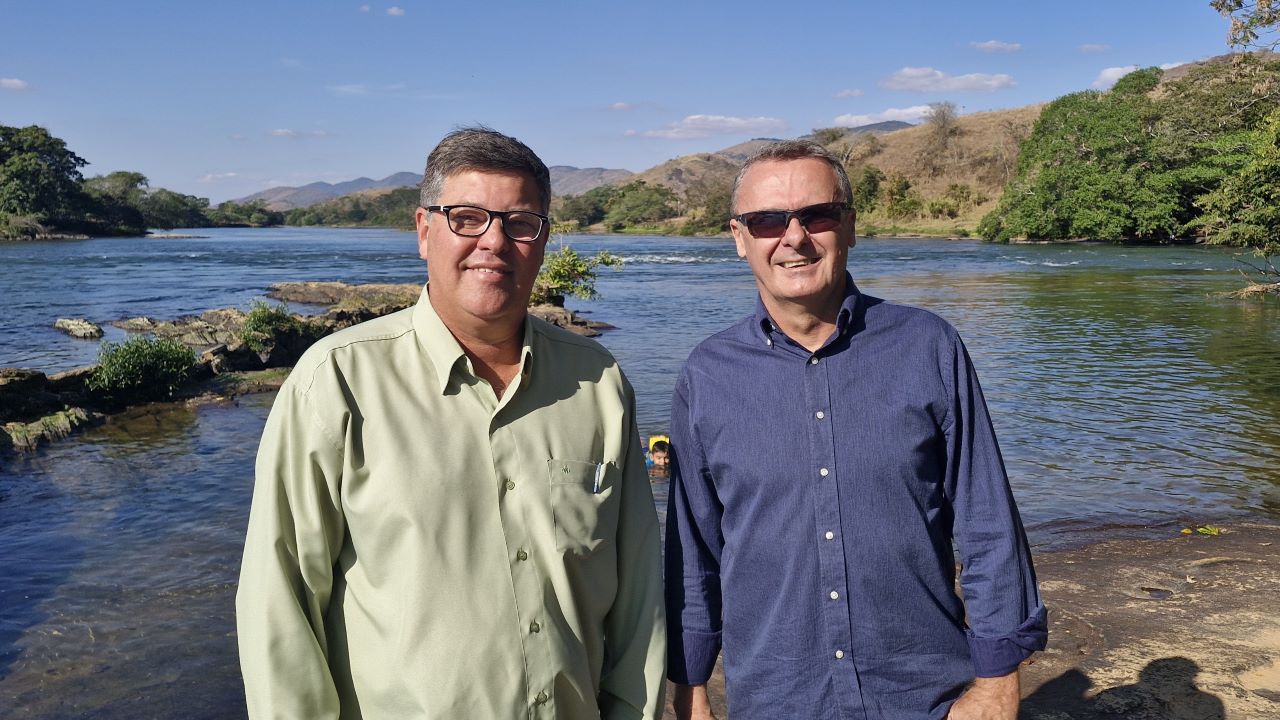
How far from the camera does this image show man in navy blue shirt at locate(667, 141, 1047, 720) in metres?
2.24

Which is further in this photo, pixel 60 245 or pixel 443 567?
pixel 60 245

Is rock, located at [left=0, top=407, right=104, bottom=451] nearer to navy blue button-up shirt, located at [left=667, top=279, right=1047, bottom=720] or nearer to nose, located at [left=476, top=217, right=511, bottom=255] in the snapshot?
nose, located at [left=476, top=217, right=511, bottom=255]

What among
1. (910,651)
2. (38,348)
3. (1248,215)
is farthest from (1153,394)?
(38,348)

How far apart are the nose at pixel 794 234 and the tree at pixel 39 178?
9011cm

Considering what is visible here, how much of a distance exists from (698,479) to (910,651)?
63 cm

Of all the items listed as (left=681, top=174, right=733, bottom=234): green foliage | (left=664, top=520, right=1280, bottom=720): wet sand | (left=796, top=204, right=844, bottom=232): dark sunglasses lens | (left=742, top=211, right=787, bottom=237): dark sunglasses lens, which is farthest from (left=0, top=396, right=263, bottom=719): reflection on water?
(left=681, top=174, right=733, bottom=234): green foliage

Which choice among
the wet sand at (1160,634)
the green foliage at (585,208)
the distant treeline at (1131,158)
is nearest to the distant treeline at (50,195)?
the green foliage at (585,208)

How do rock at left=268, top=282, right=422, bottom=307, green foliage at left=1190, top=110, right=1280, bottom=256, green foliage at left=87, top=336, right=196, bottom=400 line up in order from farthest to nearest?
1. rock at left=268, top=282, right=422, bottom=307
2. green foliage at left=1190, top=110, right=1280, bottom=256
3. green foliage at left=87, top=336, right=196, bottom=400

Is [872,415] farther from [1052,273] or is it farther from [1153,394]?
[1052,273]

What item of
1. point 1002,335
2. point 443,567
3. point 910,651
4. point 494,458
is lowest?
point 1002,335

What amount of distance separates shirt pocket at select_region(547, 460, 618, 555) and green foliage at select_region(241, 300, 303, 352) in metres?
16.7

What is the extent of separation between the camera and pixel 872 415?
2277mm

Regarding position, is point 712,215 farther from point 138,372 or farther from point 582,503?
point 582,503

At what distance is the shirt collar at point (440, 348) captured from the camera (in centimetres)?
208
